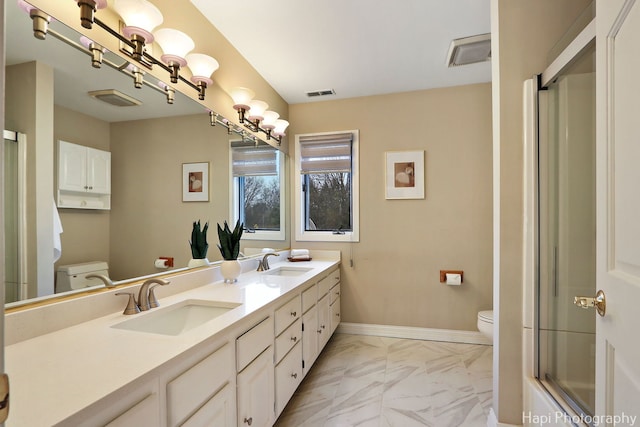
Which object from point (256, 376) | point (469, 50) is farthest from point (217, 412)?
point (469, 50)

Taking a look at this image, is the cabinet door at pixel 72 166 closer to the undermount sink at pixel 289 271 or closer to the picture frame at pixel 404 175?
the undermount sink at pixel 289 271

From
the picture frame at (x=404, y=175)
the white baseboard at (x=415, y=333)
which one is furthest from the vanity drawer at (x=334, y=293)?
the picture frame at (x=404, y=175)

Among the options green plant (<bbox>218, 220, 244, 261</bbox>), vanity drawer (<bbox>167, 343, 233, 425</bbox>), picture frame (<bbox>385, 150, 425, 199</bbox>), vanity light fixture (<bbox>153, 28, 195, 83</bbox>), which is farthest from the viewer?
picture frame (<bbox>385, 150, 425, 199</bbox>)

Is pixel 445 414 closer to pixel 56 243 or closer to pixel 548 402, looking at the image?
pixel 548 402

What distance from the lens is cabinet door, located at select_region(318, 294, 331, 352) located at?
2477mm

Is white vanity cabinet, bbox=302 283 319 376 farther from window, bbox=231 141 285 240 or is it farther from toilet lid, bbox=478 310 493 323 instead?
toilet lid, bbox=478 310 493 323

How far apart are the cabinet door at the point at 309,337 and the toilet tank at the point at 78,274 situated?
3.95 ft

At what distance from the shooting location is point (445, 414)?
75.5 inches

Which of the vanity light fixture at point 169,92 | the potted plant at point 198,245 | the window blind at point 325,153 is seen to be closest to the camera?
the vanity light fixture at point 169,92

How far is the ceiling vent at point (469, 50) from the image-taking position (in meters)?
2.23

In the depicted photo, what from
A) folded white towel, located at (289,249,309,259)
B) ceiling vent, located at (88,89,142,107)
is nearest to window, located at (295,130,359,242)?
folded white towel, located at (289,249,309,259)

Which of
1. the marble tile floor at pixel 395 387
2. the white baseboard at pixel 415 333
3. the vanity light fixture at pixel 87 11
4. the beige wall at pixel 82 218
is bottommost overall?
the marble tile floor at pixel 395 387

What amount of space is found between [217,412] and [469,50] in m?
2.76

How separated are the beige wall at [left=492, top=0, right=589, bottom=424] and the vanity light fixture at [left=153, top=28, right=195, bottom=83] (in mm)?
1641
